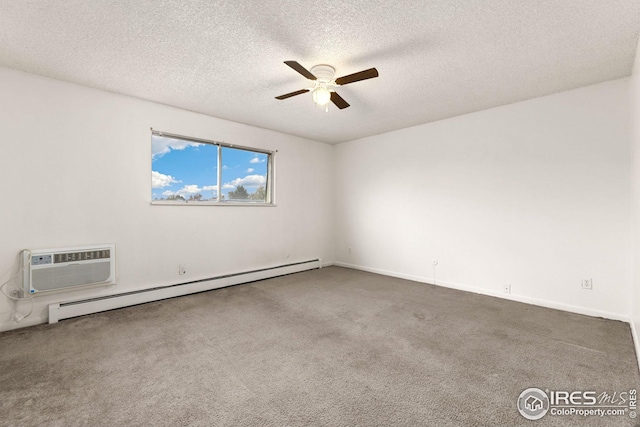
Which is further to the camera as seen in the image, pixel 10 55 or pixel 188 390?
pixel 10 55

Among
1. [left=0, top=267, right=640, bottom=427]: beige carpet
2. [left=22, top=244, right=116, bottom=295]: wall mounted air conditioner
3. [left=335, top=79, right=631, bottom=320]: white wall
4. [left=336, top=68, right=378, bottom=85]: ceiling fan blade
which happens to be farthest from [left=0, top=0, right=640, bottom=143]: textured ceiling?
[left=0, top=267, right=640, bottom=427]: beige carpet

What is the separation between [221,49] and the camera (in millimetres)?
2441

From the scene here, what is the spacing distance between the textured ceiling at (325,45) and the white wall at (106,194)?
0.95ft

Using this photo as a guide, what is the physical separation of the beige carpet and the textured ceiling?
8.09ft

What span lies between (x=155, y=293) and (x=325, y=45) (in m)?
3.38

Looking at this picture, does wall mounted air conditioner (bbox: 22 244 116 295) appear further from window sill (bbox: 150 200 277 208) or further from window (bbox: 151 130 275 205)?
window (bbox: 151 130 275 205)

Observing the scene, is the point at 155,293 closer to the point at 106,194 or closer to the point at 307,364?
the point at 106,194

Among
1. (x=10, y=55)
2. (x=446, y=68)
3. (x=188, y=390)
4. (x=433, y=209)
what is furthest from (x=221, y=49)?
(x=433, y=209)

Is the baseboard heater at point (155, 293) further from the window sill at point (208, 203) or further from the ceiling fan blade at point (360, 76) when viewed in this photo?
the ceiling fan blade at point (360, 76)

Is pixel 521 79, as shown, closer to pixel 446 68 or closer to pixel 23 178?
pixel 446 68

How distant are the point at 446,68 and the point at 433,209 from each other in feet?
7.25

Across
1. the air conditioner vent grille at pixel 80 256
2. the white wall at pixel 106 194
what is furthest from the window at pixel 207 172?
the air conditioner vent grille at pixel 80 256

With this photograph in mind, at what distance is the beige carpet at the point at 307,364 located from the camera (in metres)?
1.63

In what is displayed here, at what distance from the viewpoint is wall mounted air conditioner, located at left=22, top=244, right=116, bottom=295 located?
2822mm
